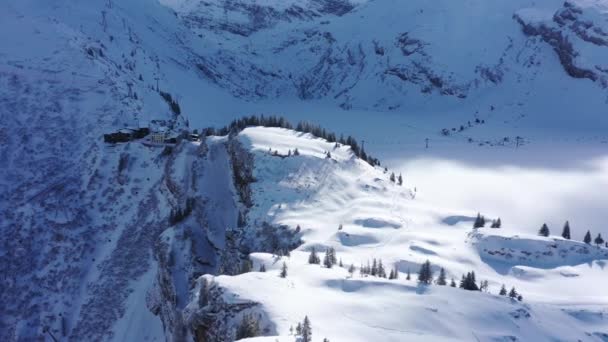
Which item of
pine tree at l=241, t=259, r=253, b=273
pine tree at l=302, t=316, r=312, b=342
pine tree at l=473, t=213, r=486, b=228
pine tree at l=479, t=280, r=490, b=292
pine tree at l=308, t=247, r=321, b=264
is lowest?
pine tree at l=241, t=259, r=253, b=273

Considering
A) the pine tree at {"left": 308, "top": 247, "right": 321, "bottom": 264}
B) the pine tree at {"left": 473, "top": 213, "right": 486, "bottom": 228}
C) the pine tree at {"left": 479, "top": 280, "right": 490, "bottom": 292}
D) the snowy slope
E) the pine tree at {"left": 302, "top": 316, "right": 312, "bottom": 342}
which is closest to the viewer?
the pine tree at {"left": 302, "top": 316, "right": 312, "bottom": 342}

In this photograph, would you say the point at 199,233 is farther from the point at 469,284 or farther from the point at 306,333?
the point at 306,333

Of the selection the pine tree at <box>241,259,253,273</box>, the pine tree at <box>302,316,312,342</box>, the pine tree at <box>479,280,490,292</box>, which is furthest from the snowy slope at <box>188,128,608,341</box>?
Result: the pine tree at <box>302,316,312,342</box>

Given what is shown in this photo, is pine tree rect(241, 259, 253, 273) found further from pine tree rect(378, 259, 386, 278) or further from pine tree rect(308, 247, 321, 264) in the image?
pine tree rect(378, 259, 386, 278)

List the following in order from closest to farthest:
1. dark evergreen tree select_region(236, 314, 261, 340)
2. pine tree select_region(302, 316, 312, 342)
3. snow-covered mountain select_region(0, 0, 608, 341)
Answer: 1. pine tree select_region(302, 316, 312, 342)
2. dark evergreen tree select_region(236, 314, 261, 340)
3. snow-covered mountain select_region(0, 0, 608, 341)

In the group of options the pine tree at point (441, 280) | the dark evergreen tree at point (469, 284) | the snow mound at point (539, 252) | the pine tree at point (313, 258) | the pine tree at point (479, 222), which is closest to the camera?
the dark evergreen tree at point (469, 284)

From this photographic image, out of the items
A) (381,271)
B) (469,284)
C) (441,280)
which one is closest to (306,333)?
(381,271)

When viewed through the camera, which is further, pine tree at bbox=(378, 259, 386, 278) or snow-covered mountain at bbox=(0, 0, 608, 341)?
pine tree at bbox=(378, 259, 386, 278)

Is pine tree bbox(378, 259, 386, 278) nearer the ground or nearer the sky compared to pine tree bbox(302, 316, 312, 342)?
nearer the ground


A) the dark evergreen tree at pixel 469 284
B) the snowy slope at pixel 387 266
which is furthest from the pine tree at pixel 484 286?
the dark evergreen tree at pixel 469 284

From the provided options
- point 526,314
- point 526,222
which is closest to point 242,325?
point 526,314

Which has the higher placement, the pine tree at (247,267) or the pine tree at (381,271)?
the pine tree at (381,271)

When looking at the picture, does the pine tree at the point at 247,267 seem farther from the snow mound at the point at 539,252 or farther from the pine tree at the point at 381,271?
the snow mound at the point at 539,252
